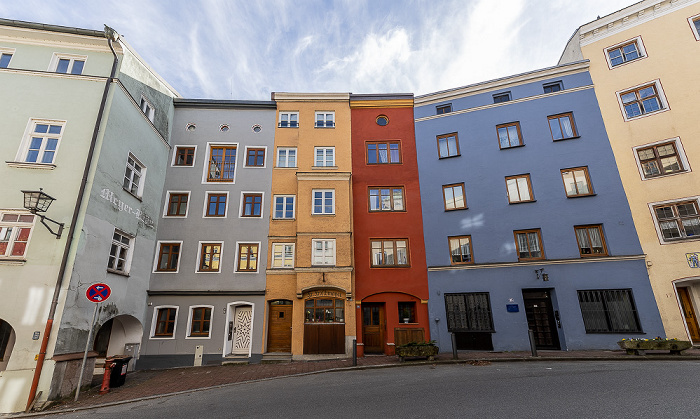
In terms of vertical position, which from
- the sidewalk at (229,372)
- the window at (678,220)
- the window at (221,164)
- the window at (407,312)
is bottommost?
Answer: the sidewalk at (229,372)

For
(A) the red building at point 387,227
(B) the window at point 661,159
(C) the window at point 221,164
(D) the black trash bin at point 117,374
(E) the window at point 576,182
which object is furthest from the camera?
(C) the window at point 221,164

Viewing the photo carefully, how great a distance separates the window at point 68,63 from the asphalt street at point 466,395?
1408 cm

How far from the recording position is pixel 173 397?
1022cm

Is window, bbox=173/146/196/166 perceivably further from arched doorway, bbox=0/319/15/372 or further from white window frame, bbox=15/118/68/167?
arched doorway, bbox=0/319/15/372

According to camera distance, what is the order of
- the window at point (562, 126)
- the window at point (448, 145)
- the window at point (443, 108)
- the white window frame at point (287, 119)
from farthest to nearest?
1. the white window frame at point (287, 119)
2. the window at point (443, 108)
3. the window at point (448, 145)
4. the window at point (562, 126)

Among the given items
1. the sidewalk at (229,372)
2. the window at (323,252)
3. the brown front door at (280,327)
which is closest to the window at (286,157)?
the window at (323,252)

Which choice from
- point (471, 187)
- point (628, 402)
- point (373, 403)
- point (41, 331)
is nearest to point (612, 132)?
point (471, 187)

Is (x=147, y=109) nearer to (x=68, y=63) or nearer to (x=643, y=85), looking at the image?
(x=68, y=63)

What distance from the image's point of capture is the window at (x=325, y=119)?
67.4ft

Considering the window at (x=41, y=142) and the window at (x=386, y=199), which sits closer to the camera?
the window at (x=41, y=142)

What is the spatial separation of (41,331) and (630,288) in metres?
24.2

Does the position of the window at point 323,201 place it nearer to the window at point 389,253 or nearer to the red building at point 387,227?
the red building at point 387,227

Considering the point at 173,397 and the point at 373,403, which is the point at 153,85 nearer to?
the point at 173,397

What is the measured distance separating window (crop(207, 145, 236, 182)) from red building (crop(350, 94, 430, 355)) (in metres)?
7.61
